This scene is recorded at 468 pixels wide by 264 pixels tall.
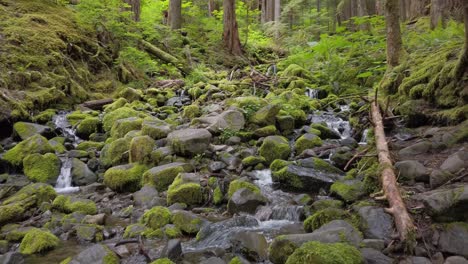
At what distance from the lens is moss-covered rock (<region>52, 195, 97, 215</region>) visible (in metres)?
5.92

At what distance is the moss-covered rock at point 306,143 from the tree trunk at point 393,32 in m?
3.06

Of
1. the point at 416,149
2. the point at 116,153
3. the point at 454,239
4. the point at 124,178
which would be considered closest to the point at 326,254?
the point at 454,239

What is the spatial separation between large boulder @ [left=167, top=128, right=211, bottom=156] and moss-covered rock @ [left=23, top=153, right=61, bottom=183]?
2.14 m

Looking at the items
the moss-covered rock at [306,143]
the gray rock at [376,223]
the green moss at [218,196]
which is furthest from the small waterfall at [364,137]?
the gray rock at [376,223]

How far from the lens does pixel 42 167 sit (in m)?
7.31

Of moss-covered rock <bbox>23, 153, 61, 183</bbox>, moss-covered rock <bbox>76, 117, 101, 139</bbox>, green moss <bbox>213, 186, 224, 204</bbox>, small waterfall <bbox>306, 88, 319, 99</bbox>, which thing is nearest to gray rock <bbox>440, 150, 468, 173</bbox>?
green moss <bbox>213, 186, 224, 204</bbox>

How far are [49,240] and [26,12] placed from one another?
948cm

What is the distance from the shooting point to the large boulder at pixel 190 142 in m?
7.51

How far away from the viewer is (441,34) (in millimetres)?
9438

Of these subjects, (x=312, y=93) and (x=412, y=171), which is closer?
(x=412, y=171)

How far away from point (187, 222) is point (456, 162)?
3.55m

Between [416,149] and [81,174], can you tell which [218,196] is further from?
[416,149]

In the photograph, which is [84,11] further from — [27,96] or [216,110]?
[216,110]

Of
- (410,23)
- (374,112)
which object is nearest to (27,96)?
(374,112)
